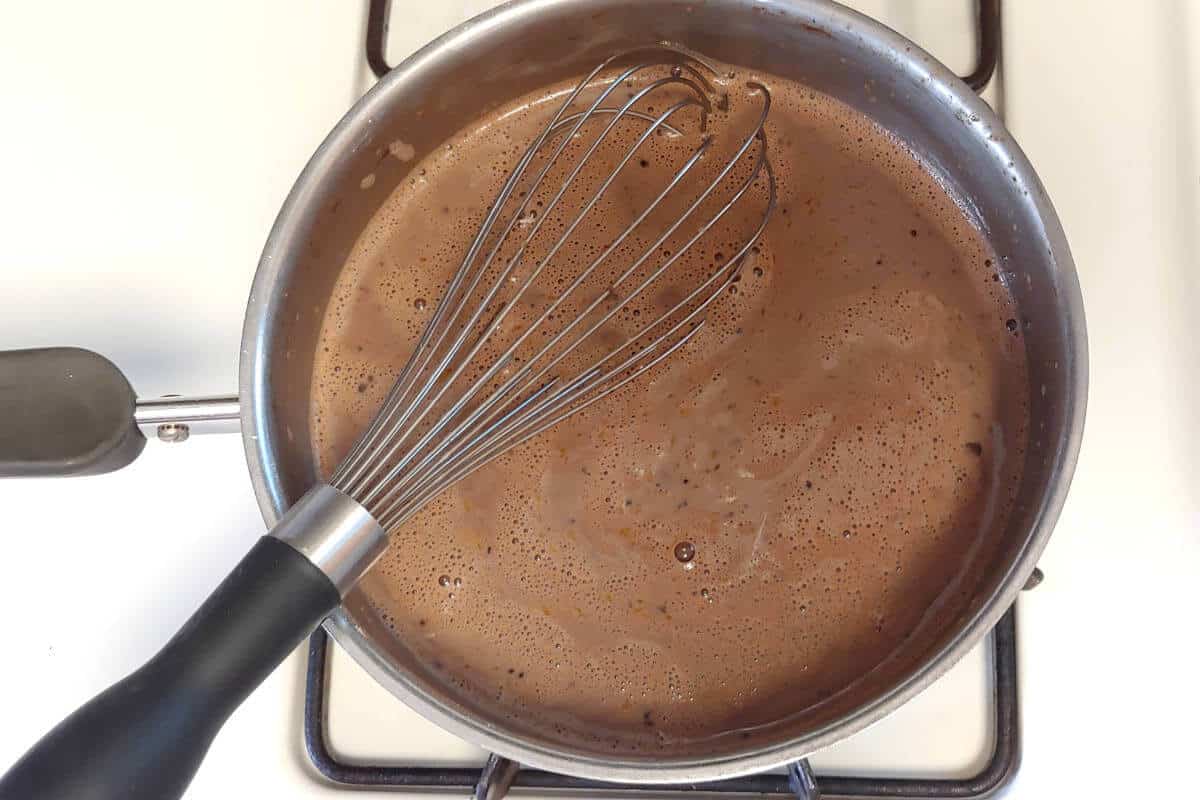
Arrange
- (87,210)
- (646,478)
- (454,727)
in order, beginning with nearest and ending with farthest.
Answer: (454,727) < (646,478) < (87,210)

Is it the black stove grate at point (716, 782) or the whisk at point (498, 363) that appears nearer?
the whisk at point (498, 363)

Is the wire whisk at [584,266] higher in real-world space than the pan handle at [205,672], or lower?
higher

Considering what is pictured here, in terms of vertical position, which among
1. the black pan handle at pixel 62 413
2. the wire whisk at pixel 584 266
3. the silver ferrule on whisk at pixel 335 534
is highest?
the wire whisk at pixel 584 266

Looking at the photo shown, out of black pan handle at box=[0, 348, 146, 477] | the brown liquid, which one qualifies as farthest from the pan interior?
black pan handle at box=[0, 348, 146, 477]

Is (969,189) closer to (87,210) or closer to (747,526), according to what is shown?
(747,526)

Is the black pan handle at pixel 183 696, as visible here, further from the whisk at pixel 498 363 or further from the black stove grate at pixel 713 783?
the black stove grate at pixel 713 783

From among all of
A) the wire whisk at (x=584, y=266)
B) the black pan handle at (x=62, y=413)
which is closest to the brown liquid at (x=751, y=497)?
the wire whisk at (x=584, y=266)

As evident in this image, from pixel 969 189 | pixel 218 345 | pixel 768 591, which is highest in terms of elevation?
pixel 969 189

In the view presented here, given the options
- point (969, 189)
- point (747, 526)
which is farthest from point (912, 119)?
point (747, 526)

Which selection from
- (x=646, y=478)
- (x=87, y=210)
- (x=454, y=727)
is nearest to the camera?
(x=454, y=727)
